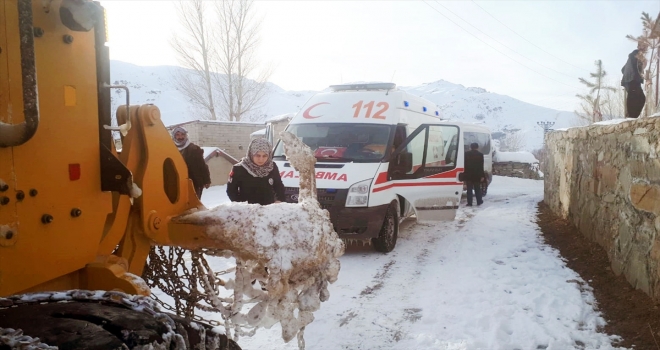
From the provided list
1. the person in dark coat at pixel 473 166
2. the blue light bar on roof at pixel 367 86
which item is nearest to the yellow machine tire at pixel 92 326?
the blue light bar on roof at pixel 367 86

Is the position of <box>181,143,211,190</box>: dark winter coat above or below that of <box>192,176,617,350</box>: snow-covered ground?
above

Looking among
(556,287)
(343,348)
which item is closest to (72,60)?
(343,348)

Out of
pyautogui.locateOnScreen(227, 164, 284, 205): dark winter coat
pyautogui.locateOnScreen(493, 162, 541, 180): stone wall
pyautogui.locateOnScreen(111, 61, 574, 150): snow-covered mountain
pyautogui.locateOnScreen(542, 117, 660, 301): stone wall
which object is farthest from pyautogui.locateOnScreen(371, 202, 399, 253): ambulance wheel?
pyautogui.locateOnScreen(111, 61, 574, 150): snow-covered mountain

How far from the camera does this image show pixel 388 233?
7.27m

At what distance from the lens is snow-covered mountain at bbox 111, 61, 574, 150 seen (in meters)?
91.9

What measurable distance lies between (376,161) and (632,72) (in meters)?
5.03

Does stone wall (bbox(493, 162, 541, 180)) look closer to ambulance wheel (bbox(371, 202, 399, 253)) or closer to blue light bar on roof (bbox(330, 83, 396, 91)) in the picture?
blue light bar on roof (bbox(330, 83, 396, 91))

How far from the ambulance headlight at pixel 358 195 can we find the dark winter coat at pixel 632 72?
207 inches

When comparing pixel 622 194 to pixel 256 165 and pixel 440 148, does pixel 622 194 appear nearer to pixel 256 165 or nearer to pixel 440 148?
pixel 440 148

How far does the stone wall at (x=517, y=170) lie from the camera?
24.7 metres

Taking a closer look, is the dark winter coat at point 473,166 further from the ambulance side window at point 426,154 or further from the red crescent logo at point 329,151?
the red crescent logo at point 329,151

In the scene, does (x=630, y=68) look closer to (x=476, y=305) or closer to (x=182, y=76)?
(x=476, y=305)

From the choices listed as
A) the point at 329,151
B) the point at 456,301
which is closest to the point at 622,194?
the point at 456,301

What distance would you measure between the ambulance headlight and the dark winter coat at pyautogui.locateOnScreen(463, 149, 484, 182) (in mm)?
6716
